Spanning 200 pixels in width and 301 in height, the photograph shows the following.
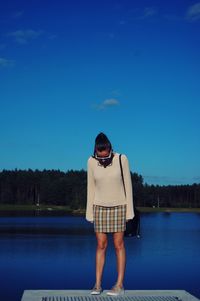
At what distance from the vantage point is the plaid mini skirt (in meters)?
7.19

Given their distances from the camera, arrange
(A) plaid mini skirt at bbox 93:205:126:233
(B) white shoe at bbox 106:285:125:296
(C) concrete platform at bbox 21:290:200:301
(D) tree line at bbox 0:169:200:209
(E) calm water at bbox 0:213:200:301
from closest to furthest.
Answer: (C) concrete platform at bbox 21:290:200:301 → (B) white shoe at bbox 106:285:125:296 → (A) plaid mini skirt at bbox 93:205:126:233 → (E) calm water at bbox 0:213:200:301 → (D) tree line at bbox 0:169:200:209

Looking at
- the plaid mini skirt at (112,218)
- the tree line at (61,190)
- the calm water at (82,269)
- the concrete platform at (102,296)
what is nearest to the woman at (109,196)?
the plaid mini skirt at (112,218)

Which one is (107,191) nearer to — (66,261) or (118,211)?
(118,211)

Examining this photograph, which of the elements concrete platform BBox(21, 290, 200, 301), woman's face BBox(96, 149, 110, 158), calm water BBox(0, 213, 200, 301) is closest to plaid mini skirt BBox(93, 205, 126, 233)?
woman's face BBox(96, 149, 110, 158)

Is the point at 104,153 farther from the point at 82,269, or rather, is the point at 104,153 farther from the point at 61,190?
the point at 61,190

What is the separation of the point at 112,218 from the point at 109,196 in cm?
28

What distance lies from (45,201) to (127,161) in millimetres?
144082

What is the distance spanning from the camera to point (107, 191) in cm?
714

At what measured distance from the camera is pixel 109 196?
Result: 7.16m

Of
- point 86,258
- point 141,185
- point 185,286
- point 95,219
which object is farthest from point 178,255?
point 141,185

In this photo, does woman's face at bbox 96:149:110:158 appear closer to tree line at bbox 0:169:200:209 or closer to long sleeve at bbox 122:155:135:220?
long sleeve at bbox 122:155:135:220

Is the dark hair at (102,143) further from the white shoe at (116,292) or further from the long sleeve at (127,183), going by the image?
the white shoe at (116,292)

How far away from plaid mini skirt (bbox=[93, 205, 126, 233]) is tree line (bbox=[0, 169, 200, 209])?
129 meters

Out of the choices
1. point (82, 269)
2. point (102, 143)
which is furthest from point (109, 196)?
point (82, 269)
